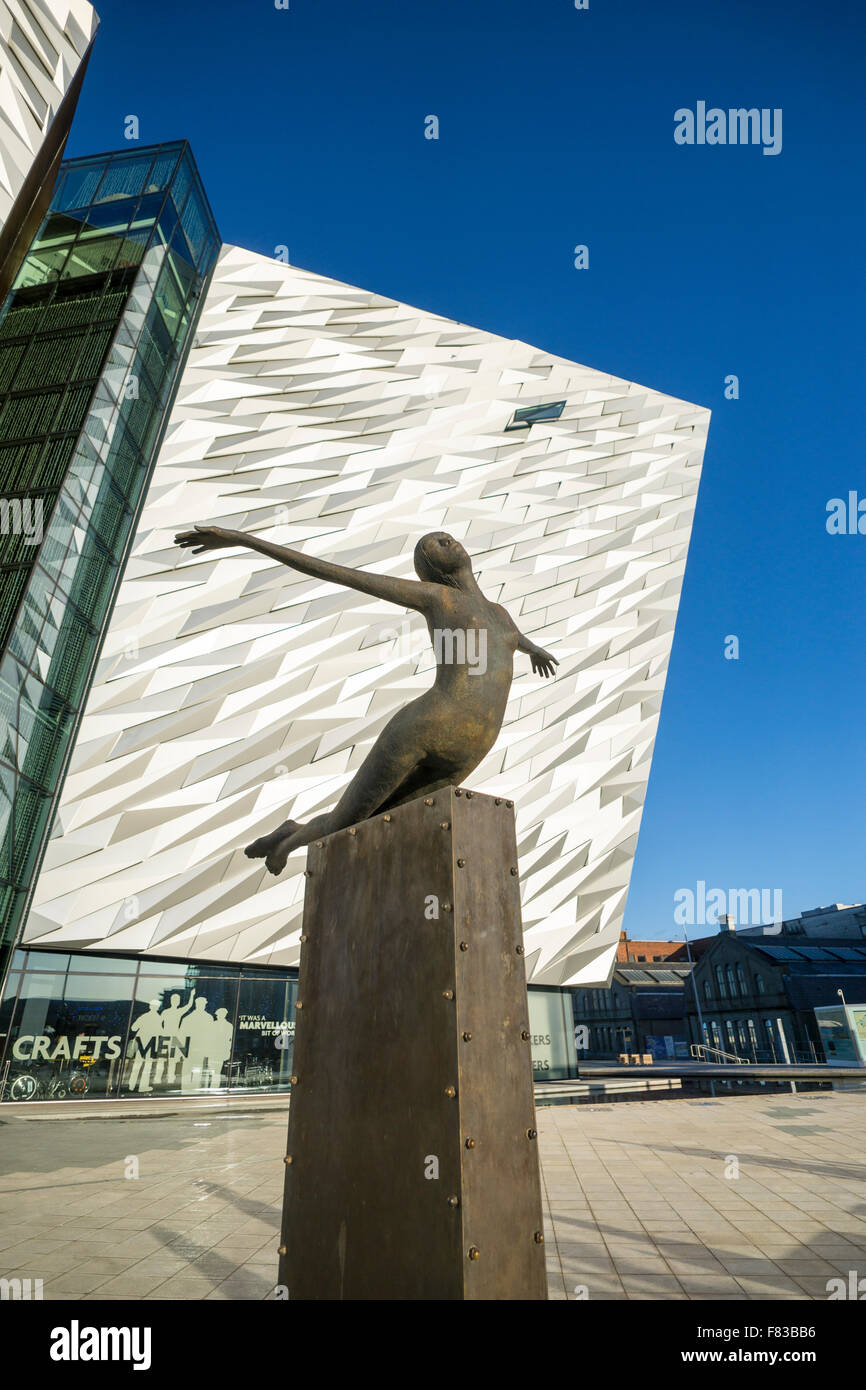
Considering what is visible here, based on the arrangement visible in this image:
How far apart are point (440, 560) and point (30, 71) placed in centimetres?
1071

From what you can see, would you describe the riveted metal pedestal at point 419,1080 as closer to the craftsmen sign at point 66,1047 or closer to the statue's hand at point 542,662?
the statue's hand at point 542,662

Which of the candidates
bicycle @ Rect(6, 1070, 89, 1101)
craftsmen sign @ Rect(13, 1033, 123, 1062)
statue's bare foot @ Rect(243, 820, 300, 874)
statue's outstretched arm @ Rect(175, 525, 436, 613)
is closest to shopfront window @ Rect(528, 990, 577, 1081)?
craftsmen sign @ Rect(13, 1033, 123, 1062)

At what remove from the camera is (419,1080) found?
96.8 inches

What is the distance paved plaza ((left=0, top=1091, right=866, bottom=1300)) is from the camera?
16.6 ft

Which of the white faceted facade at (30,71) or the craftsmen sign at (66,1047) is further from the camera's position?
the craftsmen sign at (66,1047)

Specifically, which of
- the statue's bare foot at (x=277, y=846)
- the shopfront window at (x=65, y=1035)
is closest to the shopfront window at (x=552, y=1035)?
the shopfront window at (x=65, y=1035)

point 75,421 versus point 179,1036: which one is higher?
point 75,421

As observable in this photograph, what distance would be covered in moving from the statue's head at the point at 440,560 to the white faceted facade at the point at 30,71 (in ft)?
29.5

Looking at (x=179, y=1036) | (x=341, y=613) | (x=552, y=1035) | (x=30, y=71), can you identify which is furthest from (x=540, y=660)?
(x=552, y=1035)

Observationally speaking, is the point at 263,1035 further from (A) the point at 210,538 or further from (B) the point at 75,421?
(A) the point at 210,538

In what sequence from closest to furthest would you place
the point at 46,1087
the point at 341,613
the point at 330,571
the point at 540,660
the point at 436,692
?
the point at 436,692 → the point at 330,571 → the point at 540,660 → the point at 46,1087 → the point at 341,613

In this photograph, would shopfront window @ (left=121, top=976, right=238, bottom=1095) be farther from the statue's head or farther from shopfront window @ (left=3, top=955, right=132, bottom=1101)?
the statue's head

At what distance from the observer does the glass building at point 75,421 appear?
1700 cm

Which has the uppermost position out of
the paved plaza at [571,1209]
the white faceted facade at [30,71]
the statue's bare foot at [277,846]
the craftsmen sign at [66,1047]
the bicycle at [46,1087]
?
the white faceted facade at [30,71]
